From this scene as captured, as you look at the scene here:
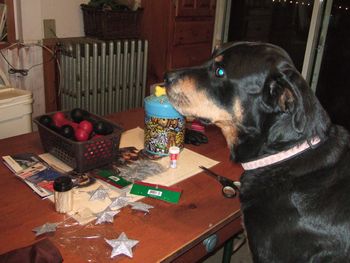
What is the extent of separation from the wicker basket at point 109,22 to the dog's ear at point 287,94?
6.62ft

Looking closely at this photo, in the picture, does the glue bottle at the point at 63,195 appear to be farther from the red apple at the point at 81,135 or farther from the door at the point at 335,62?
the door at the point at 335,62

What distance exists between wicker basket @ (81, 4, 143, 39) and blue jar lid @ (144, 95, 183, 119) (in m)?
1.60

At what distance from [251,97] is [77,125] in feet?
2.16

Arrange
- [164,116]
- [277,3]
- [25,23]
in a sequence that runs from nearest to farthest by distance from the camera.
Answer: [164,116] < [25,23] < [277,3]

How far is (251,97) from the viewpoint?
3.75 feet

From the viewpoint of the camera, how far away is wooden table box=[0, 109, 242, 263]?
94cm

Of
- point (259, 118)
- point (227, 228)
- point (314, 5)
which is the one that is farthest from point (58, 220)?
point (314, 5)

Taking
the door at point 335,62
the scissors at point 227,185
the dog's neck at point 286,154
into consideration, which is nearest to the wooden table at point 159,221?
the scissors at point 227,185

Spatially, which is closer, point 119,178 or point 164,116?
point 119,178

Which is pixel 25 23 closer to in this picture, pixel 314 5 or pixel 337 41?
pixel 314 5

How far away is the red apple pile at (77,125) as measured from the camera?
1282 mm

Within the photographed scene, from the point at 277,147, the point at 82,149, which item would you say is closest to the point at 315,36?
the point at 277,147

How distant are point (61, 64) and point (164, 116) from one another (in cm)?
167

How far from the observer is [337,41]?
10.3 feet
